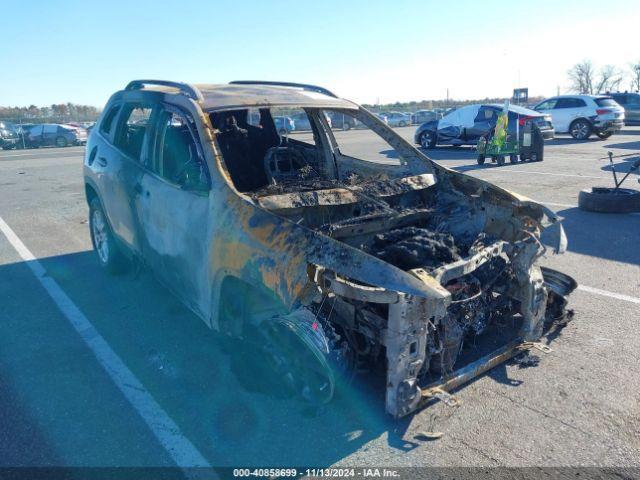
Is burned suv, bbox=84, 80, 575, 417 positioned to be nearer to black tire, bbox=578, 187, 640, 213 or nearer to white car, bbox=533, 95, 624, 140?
black tire, bbox=578, 187, 640, 213

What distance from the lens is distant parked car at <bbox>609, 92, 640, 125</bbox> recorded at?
26.4 meters

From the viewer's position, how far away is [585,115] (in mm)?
20812

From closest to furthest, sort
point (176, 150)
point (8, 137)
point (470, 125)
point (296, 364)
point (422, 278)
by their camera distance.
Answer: point (422, 278), point (296, 364), point (176, 150), point (470, 125), point (8, 137)

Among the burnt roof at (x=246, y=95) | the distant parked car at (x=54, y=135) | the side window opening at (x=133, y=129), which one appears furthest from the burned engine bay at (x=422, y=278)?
the distant parked car at (x=54, y=135)

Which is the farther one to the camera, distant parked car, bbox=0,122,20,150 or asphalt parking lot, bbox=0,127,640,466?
distant parked car, bbox=0,122,20,150

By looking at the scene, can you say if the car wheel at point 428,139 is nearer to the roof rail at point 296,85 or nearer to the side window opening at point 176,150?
the roof rail at point 296,85

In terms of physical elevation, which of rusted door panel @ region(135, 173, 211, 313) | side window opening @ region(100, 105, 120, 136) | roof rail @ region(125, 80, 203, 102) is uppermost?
roof rail @ region(125, 80, 203, 102)

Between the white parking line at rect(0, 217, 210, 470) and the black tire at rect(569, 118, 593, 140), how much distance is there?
21.0 metres

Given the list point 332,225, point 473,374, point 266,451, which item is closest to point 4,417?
point 266,451

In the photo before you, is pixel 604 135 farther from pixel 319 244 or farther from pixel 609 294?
pixel 319 244

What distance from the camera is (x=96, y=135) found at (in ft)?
18.4

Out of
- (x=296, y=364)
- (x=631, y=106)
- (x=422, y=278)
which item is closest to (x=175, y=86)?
(x=296, y=364)

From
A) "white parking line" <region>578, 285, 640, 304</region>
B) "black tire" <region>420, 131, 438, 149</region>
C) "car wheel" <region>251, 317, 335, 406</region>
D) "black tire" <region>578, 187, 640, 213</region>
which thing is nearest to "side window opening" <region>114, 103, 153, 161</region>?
"car wheel" <region>251, 317, 335, 406</region>

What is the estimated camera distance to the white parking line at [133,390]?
290 cm
